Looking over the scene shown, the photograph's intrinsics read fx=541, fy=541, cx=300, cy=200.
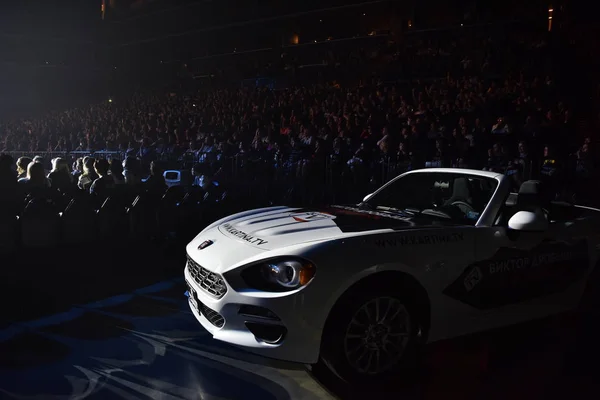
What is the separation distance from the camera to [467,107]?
13.4 meters

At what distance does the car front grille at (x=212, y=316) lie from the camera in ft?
12.2

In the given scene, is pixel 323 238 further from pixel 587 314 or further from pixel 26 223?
pixel 26 223

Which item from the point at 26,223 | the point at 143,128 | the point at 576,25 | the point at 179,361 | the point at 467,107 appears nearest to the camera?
the point at 179,361

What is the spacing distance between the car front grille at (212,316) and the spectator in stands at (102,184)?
4347 mm

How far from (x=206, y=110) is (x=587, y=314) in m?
17.4

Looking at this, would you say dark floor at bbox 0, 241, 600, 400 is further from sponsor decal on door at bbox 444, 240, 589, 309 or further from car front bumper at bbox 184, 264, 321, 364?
sponsor decal on door at bbox 444, 240, 589, 309

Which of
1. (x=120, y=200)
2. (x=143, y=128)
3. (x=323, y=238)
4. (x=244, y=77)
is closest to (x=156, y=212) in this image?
(x=120, y=200)

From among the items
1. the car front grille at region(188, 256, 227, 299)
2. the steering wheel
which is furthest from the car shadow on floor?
the steering wheel

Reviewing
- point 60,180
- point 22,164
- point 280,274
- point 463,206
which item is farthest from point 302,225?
point 22,164

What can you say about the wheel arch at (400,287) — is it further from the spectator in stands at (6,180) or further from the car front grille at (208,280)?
the spectator in stands at (6,180)

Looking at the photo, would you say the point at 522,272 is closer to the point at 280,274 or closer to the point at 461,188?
the point at 461,188

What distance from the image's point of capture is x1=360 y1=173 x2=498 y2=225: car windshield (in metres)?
4.58

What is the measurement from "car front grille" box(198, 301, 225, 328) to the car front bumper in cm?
11

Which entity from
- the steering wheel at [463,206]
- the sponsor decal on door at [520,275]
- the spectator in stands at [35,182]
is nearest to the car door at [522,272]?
the sponsor decal on door at [520,275]
